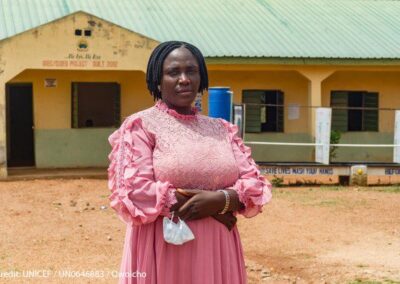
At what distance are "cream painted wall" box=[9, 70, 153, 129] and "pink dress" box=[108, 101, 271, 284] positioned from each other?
12055mm

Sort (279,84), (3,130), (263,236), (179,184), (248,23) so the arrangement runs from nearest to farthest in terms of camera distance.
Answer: (179,184)
(263,236)
(3,130)
(279,84)
(248,23)

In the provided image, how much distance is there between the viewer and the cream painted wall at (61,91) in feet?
48.2

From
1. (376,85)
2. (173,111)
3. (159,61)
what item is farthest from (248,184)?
(376,85)

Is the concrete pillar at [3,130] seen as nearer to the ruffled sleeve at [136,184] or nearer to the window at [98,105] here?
the window at [98,105]

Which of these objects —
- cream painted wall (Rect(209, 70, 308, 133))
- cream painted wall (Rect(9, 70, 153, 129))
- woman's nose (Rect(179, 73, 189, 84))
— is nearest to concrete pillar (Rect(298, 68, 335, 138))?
cream painted wall (Rect(209, 70, 308, 133))

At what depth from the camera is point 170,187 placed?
113 inches

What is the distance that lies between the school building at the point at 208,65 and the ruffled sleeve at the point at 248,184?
10.4m

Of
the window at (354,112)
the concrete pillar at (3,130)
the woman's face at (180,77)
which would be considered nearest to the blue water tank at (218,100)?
the concrete pillar at (3,130)

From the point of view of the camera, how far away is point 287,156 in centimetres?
1593

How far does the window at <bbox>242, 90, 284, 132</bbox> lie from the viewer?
15.8 meters

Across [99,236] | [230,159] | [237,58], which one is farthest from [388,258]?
[237,58]

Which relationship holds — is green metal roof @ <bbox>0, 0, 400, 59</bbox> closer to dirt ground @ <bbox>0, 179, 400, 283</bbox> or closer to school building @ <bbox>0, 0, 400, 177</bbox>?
school building @ <bbox>0, 0, 400, 177</bbox>

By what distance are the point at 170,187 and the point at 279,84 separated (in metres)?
13.4

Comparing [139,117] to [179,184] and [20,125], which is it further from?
[20,125]
